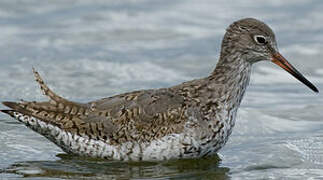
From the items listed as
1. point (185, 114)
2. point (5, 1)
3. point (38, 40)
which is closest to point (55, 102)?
point (185, 114)

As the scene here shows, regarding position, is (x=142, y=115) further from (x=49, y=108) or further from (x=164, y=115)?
(x=49, y=108)

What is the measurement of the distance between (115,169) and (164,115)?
115cm

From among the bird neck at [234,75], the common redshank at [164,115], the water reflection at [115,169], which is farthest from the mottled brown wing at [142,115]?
the bird neck at [234,75]

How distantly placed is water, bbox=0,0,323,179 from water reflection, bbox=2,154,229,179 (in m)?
0.02

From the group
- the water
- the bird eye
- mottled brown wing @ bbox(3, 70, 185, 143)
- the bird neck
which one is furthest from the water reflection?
the bird eye

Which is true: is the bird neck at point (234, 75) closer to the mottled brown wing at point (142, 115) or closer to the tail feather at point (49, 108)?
the mottled brown wing at point (142, 115)

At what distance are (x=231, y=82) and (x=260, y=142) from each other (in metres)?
1.91

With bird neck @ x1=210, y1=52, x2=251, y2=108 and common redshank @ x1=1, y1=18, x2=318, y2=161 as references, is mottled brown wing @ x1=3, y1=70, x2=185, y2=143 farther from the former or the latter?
bird neck @ x1=210, y1=52, x2=251, y2=108

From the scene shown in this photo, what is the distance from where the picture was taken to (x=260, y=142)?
56.4 feet

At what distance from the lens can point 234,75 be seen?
15750 millimetres

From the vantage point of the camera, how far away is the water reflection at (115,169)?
15.1m

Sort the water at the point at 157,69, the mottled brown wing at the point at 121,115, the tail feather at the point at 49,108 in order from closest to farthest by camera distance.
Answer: the mottled brown wing at the point at 121,115
the water at the point at 157,69
the tail feather at the point at 49,108

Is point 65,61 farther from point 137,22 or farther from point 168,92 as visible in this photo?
point 168,92

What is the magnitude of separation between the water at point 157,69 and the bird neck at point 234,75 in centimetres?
118
